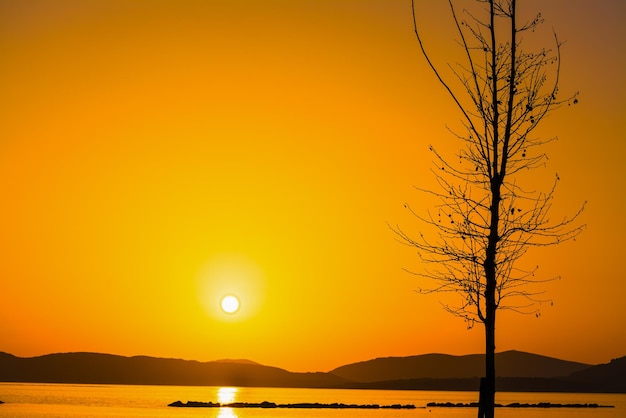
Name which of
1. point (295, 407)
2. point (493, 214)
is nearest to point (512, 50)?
point (493, 214)

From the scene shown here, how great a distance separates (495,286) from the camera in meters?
15.6

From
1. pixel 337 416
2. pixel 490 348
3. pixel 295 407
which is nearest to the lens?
pixel 490 348

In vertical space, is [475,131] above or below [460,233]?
above

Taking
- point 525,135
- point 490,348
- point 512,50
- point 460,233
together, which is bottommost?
point 490,348

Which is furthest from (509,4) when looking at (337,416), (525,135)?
(337,416)

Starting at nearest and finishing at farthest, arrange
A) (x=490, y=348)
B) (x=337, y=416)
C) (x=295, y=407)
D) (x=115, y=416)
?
(x=490, y=348)
(x=115, y=416)
(x=337, y=416)
(x=295, y=407)

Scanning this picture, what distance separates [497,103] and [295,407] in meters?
160

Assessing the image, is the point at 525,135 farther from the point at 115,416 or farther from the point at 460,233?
the point at 115,416

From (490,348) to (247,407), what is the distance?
166 meters

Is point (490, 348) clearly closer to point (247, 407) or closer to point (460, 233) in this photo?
point (460, 233)

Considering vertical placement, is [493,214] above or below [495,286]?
above

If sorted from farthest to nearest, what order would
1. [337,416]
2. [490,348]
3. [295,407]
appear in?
[295,407]
[337,416]
[490,348]

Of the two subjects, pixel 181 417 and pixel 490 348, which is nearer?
pixel 490 348

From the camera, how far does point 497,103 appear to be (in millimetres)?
15727
